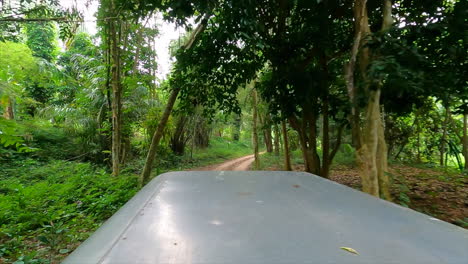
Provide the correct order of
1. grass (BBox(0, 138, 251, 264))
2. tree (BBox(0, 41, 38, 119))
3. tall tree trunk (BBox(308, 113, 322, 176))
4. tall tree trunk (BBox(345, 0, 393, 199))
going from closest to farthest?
grass (BBox(0, 138, 251, 264)), tall tree trunk (BBox(345, 0, 393, 199)), tall tree trunk (BBox(308, 113, 322, 176)), tree (BBox(0, 41, 38, 119))

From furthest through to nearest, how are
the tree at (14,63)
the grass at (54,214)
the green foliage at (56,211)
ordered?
the tree at (14,63) → the green foliage at (56,211) → the grass at (54,214)

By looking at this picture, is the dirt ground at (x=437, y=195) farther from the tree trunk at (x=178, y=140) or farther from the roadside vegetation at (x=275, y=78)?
the tree trunk at (x=178, y=140)

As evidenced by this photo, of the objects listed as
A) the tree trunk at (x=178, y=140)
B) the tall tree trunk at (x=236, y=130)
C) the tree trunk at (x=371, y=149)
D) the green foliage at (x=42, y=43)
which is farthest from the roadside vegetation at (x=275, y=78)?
the tall tree trunk at (x=236, y=130)

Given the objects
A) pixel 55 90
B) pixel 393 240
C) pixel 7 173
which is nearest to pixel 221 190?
pixel 393 240

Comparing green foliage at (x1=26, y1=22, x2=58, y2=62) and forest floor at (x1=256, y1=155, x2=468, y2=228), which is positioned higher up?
green foliage at (x1=26, y1=22, x2=58, y2=62)

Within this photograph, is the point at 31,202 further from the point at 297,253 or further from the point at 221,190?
the point at 297,253

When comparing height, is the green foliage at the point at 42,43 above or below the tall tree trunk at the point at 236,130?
above

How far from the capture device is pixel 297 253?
926 mm

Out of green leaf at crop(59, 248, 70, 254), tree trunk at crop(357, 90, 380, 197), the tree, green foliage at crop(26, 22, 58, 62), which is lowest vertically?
green leaf at crop(59, 248, 70, 254)

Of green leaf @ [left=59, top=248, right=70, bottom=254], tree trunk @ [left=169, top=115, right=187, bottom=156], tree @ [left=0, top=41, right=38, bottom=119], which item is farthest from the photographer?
tree trunk @ [left=169, top=115, right=187, bottom=156]

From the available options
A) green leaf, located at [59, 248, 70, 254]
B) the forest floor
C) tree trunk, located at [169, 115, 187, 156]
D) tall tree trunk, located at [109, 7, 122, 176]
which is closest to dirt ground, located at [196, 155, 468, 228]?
the forest floor

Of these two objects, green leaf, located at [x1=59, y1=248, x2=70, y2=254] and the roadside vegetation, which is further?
the roadside vegetation

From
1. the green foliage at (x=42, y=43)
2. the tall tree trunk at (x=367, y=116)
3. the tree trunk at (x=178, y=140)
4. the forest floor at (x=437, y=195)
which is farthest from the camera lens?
the green foliage at (x=42, y=43)

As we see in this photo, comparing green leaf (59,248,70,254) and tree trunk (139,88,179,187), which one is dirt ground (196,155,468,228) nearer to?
tree trunk (139,88,179,187)
